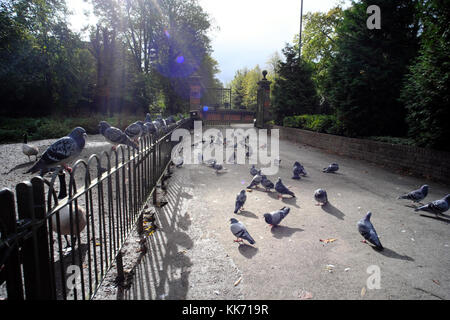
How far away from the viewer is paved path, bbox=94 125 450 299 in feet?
9.36

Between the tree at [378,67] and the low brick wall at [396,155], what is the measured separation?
867 millimetres

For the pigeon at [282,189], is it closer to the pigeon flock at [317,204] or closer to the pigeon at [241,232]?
the pigeon flock at [317,204]

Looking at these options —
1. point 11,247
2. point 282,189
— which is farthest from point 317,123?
point 11,247

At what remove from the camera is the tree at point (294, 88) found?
20.1m

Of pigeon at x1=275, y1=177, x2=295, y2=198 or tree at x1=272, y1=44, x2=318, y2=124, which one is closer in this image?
pigeon at x1=275, y1=177, x2=295, y2=198

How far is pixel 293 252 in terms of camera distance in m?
3.65

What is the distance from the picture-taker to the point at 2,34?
21672 mm

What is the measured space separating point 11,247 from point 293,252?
3214mm

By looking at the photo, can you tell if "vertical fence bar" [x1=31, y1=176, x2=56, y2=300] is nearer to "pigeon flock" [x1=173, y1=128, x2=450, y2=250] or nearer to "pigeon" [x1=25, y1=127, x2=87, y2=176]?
"pigeon flock" [x1=173, y1=128, x2=450, y2=250]

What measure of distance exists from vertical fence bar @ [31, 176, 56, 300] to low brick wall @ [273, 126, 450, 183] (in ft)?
29.9

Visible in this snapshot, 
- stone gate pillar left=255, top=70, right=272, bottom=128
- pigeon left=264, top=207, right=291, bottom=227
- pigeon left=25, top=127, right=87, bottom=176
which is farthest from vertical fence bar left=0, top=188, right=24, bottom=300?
stone gate pillar left=255, top=70, right=272, bottom=128

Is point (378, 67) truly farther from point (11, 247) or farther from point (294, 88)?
point (11, 247)
